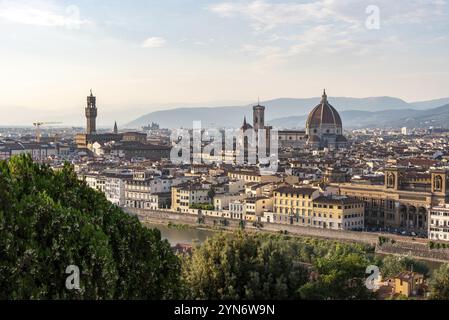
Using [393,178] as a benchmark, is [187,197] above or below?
below

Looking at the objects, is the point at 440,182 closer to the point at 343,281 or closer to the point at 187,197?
the point at 187,197

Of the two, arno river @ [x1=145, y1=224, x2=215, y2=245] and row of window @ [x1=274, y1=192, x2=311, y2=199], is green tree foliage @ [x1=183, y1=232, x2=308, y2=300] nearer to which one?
arno river @ [x1=145, y1=224, x2=215, y2=245]

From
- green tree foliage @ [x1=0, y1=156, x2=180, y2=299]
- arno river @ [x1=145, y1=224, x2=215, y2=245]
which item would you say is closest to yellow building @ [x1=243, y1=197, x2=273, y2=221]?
arno river @ [x1=145, y1=224, x2=215, y2=245]

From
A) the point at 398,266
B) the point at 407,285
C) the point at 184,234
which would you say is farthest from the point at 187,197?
the point at 407,285

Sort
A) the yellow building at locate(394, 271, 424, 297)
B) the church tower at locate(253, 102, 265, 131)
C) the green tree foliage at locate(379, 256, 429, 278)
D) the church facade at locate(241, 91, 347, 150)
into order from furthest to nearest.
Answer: the church tower at locate(253, 102, 265, 131), the church facade at locate(241, 91, 347, 150), the green tree foliage at locate(379, 256, 429, 278), the yellow building at locate(394, 271, 424, 297)

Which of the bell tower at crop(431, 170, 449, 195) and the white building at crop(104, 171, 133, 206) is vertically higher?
the bell tower at crop(431, 170, 449, 195)

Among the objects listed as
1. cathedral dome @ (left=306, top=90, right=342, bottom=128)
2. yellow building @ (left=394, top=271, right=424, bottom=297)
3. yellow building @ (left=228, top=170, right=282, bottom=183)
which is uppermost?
cathedral dome @ (left=306, top=90, right=342, bottom=128)
